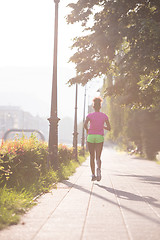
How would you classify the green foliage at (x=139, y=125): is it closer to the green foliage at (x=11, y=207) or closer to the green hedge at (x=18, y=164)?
the green hedge at (x=18, y=164)

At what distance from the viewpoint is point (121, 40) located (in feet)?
34.3

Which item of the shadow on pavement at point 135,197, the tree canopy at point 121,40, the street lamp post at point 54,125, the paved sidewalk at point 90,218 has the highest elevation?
the tree canopy at point 121,40

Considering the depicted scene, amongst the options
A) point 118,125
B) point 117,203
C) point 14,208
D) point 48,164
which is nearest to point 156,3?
point 48,164

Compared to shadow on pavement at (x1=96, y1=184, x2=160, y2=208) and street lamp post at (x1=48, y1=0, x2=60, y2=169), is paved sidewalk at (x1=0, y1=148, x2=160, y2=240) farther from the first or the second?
street lamp post at (x1=48, y1=0, x2=60, y2=169)

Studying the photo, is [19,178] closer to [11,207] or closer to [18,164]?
[18,164]

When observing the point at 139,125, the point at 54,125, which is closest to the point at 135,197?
the point at 54,125

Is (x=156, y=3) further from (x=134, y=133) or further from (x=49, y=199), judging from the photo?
(x=134, y=133)

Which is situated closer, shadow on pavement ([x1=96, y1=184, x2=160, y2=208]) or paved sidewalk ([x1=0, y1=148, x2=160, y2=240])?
paved sidewalk ([x1=0, y1=148, x2=160, y2=240])

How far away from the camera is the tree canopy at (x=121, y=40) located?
9.66 m

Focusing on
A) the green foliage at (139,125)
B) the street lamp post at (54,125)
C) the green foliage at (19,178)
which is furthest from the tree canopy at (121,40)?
the green foliage at (139,125)

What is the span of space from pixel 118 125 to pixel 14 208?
27.0 metres

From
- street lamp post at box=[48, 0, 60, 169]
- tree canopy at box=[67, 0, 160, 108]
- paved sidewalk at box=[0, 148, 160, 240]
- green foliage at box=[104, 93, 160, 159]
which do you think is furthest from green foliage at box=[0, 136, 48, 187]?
green foliage at box=[104, 93, 160, 159]

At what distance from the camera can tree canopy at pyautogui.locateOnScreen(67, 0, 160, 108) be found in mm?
9656

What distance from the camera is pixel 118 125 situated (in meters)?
31.5
